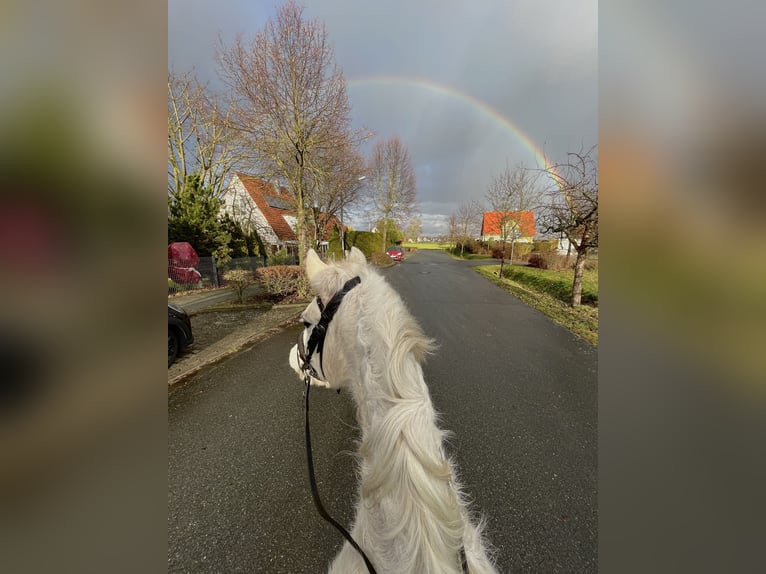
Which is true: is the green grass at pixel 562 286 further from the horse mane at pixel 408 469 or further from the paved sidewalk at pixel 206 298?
the paved sidewalk at pixel 206 298

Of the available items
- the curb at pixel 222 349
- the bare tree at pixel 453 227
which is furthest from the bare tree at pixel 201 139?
the bare tree at pixel 453 227

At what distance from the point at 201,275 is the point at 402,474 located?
12691 millimetres

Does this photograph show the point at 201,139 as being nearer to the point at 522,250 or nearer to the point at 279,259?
the point at 279,259

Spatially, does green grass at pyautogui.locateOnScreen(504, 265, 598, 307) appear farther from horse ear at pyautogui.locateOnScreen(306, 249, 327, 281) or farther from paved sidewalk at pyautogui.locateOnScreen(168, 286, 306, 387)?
paved sidewalk at pyautogui.locateOnScreen(168, 286, 306, 387)

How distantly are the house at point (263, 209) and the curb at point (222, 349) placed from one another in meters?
5.87

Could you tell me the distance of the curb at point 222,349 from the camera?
15.3 feet

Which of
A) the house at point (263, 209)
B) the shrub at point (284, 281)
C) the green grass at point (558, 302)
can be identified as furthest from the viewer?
the house at point (263, 209)

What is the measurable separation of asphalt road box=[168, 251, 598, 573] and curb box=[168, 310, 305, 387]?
0.28 m

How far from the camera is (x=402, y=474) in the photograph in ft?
2.80

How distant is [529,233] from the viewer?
20219mm
